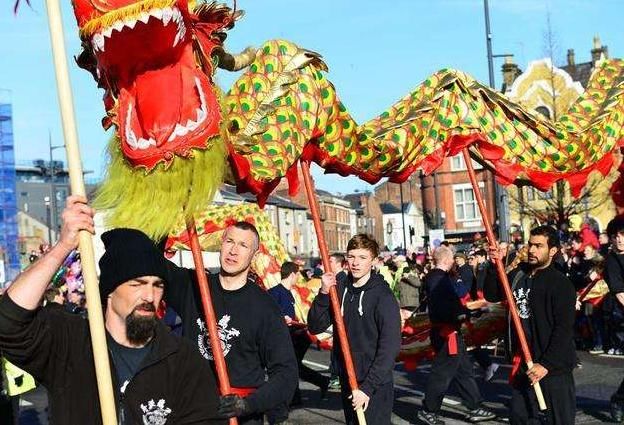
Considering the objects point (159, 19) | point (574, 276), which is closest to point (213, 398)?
point (159, 19)

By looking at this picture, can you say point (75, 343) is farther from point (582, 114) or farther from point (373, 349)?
point (582, 114)

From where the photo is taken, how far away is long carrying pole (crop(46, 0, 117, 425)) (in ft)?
11.2

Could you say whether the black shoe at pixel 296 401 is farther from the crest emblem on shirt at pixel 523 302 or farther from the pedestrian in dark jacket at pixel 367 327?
the crest emblem on shirt at pixel 523 302

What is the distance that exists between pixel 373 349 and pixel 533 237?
1372 millimetres

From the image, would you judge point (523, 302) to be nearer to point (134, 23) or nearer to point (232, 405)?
point (232, 405)

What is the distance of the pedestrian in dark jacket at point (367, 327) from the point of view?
283 inches

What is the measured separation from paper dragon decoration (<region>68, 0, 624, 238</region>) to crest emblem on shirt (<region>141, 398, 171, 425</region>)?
1722mm

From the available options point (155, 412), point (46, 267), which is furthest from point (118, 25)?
point (155, 412)

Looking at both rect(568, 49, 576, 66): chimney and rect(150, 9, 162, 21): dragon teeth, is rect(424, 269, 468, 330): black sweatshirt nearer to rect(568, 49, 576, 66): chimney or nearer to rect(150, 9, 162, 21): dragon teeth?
rect(150, 9, 162, 21): dragon teeth

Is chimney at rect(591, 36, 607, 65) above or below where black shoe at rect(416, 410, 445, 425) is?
above

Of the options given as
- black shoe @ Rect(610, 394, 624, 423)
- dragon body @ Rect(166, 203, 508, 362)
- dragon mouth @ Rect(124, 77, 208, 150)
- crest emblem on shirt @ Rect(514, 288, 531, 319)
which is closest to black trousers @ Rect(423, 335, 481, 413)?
dragon body @ Rect(166, 203, 508, 362)

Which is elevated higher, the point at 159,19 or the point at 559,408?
the point at 159,19

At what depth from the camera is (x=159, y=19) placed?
16.9 feet

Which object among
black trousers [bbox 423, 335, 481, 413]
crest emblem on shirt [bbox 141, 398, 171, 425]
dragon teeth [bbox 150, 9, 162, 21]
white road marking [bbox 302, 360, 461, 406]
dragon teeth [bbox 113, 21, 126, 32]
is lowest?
white road marking [bbox 302, 360, 461, 406]
